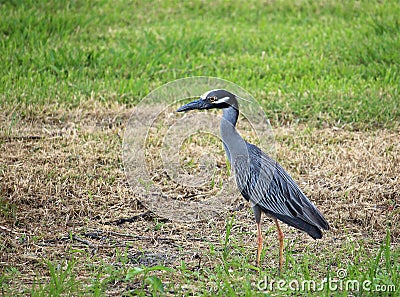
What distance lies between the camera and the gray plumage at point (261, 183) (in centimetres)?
430

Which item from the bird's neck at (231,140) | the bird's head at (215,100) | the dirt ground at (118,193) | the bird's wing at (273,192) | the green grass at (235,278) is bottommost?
the dirt ground at (118,193)

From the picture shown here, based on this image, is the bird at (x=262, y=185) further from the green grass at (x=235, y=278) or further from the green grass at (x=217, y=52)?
the green grass at (x=217, y=52)

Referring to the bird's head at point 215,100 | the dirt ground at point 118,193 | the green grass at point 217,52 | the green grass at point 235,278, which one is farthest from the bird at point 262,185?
the green grass at point 217,52

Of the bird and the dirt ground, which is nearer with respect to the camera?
the bird

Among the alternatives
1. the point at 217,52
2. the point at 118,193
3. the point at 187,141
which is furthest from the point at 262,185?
the point at 217,52

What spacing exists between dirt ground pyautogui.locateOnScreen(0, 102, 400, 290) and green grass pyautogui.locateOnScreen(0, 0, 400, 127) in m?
0.51

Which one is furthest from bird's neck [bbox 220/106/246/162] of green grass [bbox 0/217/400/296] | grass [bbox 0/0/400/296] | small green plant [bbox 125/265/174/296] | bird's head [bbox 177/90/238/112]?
small green plant [bbox 125/265/174/296]

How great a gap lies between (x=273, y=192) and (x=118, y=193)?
5.44 feet

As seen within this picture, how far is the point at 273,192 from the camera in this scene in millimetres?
4445

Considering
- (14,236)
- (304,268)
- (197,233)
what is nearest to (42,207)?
(14,236)

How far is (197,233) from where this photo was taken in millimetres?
5070

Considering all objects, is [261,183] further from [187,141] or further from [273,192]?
[187,141]

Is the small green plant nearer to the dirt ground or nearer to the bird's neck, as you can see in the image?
the dirt ground

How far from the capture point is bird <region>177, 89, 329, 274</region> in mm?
4309
